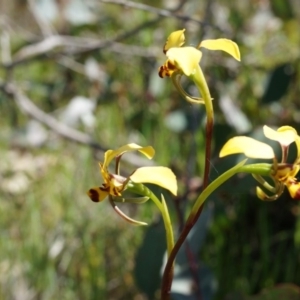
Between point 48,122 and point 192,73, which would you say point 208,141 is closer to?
point 192,73

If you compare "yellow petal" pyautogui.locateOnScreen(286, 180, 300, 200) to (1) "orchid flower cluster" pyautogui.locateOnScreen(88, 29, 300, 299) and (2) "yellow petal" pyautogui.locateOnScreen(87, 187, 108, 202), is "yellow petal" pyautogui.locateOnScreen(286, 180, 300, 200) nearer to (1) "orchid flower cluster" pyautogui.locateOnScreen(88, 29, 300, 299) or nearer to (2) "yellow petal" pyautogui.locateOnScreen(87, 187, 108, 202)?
(1) "orchid flower cluster" pyautogui.locateOnScreen(88, 29, 300, 299)

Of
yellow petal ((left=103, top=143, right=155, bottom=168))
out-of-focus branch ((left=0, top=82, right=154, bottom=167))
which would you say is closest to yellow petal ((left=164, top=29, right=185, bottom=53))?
yellow petal ((left=103, top=143, right=155, bottom=168))

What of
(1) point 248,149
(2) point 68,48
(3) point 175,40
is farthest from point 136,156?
(1) point 248,149

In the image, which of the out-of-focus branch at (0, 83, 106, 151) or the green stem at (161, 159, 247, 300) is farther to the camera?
the out-of-focus branch at (0, 83, 106, 151)

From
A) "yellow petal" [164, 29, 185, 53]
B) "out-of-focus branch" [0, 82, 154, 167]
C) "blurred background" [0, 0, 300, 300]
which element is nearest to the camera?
"yellow petal" [164, 29, 185, 53]

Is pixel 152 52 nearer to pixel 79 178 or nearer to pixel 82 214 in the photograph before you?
pixel 79 178

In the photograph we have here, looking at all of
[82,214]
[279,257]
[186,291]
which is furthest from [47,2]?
[186,291]

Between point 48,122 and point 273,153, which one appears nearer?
point 273,153

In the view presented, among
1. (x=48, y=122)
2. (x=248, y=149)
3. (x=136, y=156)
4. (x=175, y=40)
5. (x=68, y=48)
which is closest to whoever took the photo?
(x=248, y=149)
